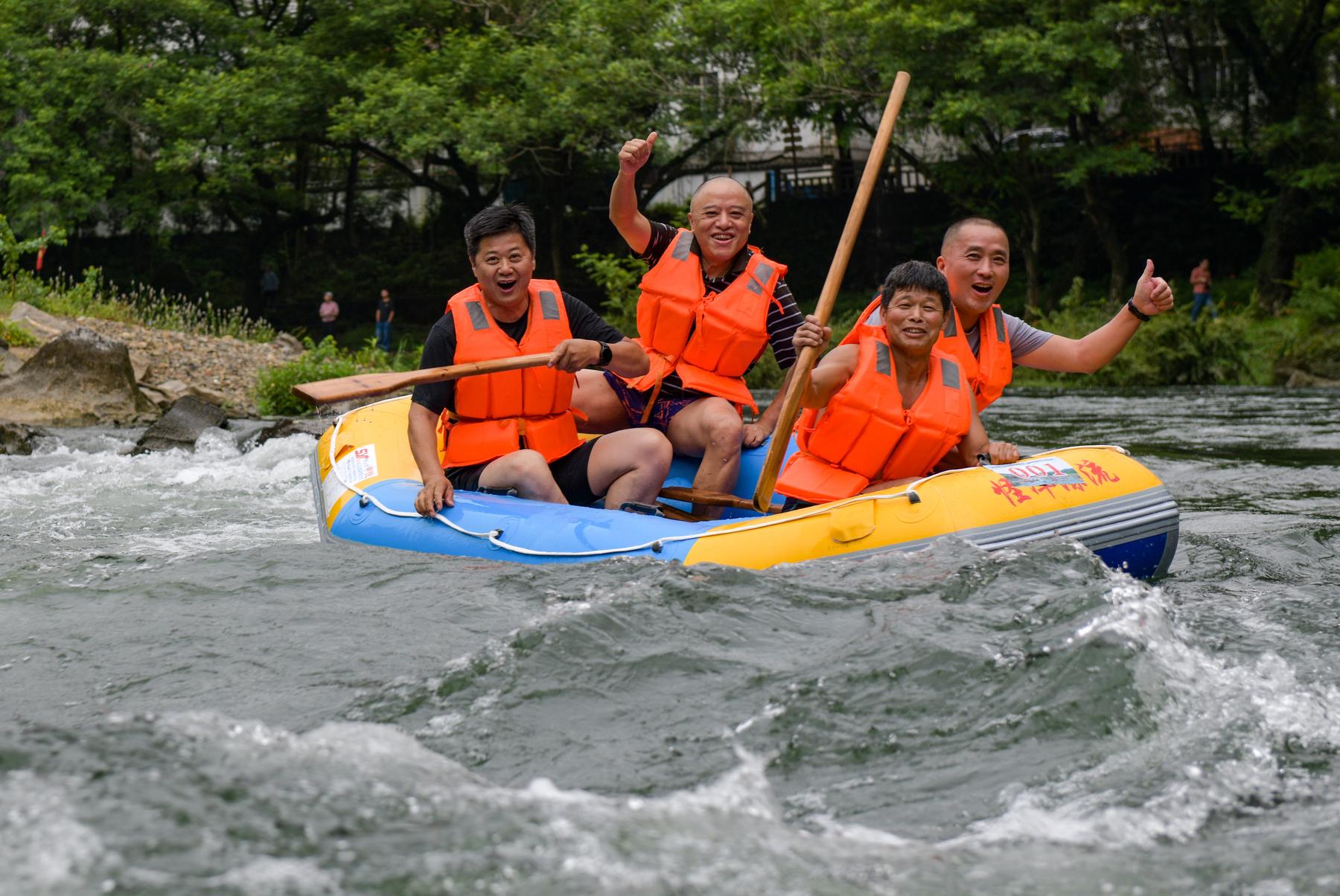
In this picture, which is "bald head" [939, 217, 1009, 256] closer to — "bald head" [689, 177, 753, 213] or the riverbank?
"bald head" [689, 177, 753, 213]

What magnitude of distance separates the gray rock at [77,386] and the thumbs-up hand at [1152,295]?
8269mm

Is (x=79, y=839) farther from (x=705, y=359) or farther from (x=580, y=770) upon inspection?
(x=705, y=359)

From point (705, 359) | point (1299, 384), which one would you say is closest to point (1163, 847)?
point (705, 359)

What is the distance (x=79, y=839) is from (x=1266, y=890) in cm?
191

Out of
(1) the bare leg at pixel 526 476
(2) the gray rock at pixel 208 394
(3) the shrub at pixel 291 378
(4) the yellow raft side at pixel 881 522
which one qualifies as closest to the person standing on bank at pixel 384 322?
(3) the shrub at pixel 291 378

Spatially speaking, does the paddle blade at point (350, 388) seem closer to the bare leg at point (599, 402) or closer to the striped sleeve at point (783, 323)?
the bare leg at point (599, 402)

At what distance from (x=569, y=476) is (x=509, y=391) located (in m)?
0.37

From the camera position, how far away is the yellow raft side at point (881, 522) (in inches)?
160

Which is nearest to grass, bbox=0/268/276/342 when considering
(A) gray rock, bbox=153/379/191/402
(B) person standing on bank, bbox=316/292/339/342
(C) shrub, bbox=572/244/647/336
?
(A) gray rock, bbox=153/379/191/402

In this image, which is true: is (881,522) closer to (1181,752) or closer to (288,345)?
(1181,752)

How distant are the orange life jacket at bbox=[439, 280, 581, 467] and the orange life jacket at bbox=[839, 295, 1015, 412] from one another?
101 centimetres

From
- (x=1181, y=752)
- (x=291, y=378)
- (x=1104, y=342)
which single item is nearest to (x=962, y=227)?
(x=1104, y=342)

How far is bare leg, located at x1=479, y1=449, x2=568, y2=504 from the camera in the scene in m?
4.70

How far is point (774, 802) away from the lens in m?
2.64
